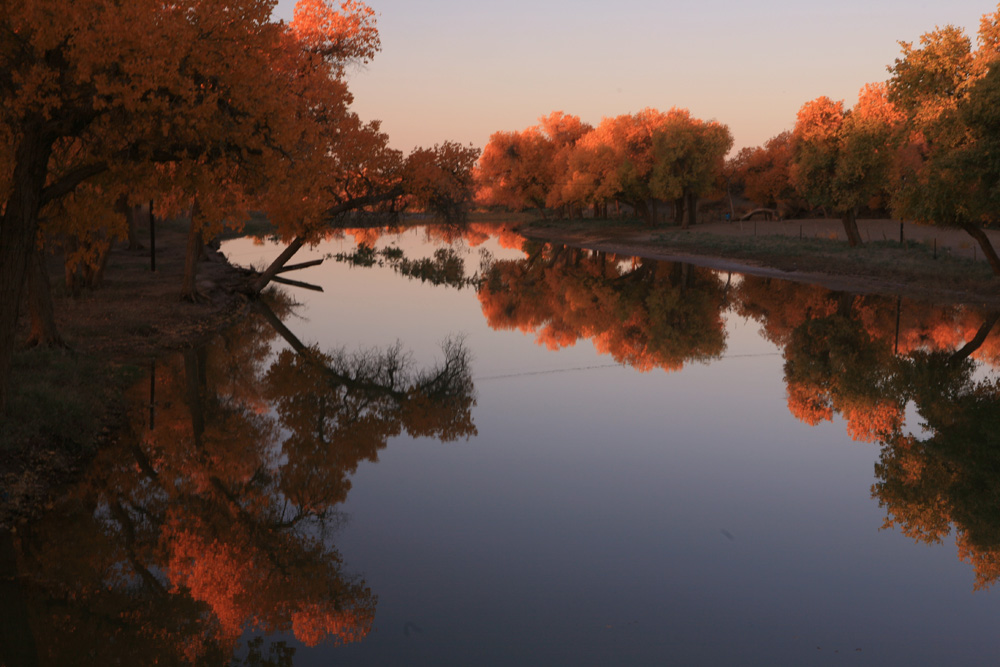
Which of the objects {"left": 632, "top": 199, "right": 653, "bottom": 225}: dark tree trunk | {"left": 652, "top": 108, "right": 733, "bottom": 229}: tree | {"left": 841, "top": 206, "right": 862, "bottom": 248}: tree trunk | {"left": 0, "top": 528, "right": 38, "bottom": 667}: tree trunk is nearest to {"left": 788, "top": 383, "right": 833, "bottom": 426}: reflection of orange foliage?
{"left": 0, "top": 528, "right": 38, "bottom": 667}: tree trunk

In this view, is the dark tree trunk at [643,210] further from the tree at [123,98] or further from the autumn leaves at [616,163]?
the tree at [123,98]

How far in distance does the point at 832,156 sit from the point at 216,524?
4252 centimetres

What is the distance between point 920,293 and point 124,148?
29.3 m

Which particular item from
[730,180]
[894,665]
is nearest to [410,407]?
[894,665]

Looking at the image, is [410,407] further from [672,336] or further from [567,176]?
[567,176]

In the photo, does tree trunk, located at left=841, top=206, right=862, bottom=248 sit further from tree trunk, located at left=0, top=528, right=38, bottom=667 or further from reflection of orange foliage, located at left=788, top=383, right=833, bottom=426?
tree trunk, located at left=0, top=528, right=38, bottom=667

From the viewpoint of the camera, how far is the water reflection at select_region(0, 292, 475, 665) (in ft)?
24.6

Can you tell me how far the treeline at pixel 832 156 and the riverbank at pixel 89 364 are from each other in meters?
24.2

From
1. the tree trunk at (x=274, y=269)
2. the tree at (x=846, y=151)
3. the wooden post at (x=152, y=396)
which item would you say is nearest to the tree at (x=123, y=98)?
the wooden post at (x=152, y=396)

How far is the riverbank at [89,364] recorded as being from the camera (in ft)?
35.1

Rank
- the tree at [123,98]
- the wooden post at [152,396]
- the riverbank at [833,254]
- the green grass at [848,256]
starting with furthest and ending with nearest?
1. the green grass at [848,256]
2. the riverbank at [833,254]
3. the wooden post at [152,396]
4. the tree at [123,98]

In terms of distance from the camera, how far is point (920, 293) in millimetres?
31578

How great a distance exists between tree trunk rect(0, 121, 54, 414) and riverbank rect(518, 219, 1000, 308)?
2848 centimetres

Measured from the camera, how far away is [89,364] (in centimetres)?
1576
